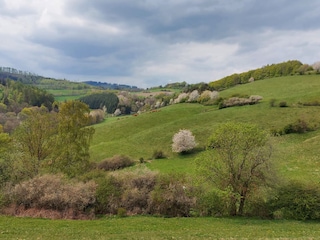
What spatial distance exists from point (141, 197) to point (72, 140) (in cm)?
1530

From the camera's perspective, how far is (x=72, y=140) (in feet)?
131

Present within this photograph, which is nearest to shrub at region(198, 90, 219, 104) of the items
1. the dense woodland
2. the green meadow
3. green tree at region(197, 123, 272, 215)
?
the green meadow

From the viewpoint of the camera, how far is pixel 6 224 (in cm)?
2269

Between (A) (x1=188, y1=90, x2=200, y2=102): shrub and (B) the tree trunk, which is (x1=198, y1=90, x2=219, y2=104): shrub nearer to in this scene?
(A) (x1=188, y1=90, x2=200, y2=102): shrub

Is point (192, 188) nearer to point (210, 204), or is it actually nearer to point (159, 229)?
point (210, 204)

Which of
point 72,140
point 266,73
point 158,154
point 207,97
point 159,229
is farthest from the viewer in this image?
point 266,73

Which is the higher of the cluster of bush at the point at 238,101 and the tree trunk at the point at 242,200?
the cluster of bush at the point at 238,101

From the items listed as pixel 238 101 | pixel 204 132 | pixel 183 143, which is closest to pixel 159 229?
pixel 183 143

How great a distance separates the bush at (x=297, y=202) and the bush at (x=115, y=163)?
35303 mm

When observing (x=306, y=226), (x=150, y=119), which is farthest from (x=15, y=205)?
(x=150, y=119)

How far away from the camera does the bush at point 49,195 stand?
2922 cm

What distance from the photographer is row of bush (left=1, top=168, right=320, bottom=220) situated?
1078 inches

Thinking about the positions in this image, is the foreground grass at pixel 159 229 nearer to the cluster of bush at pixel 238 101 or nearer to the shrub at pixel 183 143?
the shrub at pixel 183 143

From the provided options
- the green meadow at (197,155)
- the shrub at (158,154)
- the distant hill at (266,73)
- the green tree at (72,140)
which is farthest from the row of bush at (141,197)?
the distant hill at (266,73)
